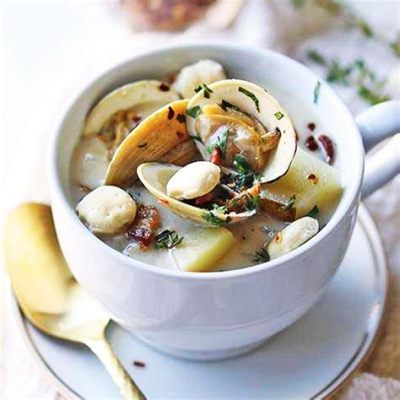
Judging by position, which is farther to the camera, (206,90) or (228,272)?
(206,90)

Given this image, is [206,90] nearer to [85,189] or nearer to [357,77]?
[85,189]

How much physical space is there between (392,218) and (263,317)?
1.67 feet

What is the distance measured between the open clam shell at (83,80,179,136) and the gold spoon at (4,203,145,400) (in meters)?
0.21

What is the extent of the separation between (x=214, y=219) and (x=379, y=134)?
0.30 m

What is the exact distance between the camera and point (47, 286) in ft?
4.71

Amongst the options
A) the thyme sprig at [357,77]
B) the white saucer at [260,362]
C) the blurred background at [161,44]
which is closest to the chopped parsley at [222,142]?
the white saucer at [260,362]

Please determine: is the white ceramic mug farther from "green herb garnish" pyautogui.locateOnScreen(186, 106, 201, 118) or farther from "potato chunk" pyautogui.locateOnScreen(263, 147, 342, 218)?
"green herb garnish" pyautogui.locateOnScreen(186, 106, 201, 118)

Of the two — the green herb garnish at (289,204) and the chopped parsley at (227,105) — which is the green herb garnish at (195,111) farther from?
the green herb garnish at (289,204)

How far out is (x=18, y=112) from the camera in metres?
1.97

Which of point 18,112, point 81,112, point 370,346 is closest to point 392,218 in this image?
point 370,346

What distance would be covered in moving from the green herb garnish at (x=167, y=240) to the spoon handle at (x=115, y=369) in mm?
238

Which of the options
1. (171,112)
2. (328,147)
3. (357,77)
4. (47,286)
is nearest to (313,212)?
(328,147)

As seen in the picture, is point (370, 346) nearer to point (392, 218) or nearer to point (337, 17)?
point (392, 218)

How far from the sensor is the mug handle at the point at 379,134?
4.18ft
